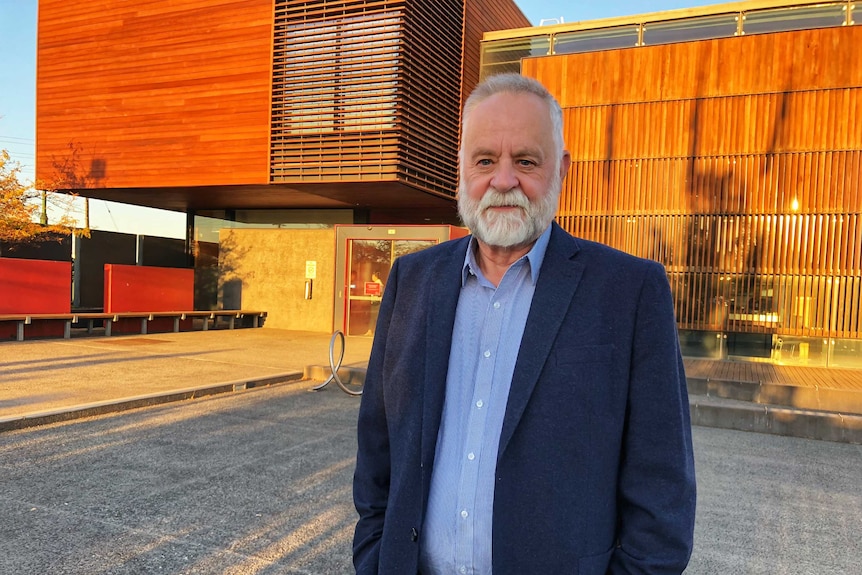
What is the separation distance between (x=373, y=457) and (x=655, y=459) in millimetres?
762

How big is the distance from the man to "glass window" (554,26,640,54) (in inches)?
542

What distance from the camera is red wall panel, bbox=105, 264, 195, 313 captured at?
14.9m

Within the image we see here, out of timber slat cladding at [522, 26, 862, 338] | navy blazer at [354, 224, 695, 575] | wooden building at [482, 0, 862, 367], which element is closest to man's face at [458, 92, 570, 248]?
navy blazer at [354, 224, 695, 575]

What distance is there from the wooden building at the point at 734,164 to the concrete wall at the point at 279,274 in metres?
7.77

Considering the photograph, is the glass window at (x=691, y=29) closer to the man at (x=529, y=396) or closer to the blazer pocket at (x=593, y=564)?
the man at (x=529, y=396)

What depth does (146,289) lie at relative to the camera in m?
15.8

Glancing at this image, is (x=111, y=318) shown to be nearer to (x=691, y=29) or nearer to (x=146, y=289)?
(x=146, y=289)

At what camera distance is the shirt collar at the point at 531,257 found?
149 cm

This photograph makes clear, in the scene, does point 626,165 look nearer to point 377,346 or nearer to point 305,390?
point 305,390

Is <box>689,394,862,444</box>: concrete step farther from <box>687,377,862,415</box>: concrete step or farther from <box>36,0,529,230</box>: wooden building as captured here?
<box>36,0,529,230</box>: wooden building

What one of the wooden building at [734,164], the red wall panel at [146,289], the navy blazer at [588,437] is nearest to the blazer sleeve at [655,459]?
the navy blazer at [588,437]

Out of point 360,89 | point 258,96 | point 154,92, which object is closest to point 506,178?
point 360,89

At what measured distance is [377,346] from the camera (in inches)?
68.2

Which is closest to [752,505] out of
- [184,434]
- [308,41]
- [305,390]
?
[184,434]
